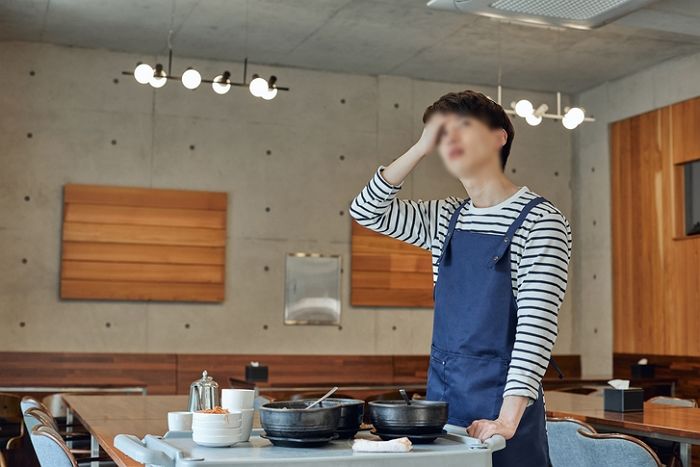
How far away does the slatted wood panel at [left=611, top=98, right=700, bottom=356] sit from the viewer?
9539mm

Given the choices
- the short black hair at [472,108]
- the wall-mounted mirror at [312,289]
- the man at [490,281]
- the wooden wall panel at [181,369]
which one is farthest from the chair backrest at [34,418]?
the wall-mounted mirror at [312,289]

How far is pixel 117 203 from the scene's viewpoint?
9.57 m

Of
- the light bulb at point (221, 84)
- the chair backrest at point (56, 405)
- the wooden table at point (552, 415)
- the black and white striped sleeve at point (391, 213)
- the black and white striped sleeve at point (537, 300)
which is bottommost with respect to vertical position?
the chair backrest at point (56, 405)

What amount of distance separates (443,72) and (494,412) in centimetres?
872

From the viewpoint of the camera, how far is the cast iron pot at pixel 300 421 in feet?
6.06

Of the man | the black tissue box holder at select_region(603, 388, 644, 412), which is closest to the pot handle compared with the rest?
the man

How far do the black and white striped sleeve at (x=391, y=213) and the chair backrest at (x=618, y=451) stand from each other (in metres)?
1.99

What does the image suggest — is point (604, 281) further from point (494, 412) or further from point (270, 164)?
point (494, 412)

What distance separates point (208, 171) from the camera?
32.6 feet

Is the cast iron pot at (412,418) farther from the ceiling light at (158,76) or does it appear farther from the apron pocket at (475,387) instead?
the ceiling light at (158,76)

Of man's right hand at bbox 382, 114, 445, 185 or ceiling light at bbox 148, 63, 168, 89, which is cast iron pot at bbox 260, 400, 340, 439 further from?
ceiling light at bbox 148, 63, 168, 89

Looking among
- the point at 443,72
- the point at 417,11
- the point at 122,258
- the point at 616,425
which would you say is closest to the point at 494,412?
the point at 616,425

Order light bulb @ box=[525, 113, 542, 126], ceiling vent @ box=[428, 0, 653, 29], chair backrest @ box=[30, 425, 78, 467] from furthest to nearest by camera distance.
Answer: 1. light bulb @ box=[525, 113, 542, 126]
2. ceiling vent @ box=[428, 0, 653, 29]
3. chair backrest @ box=[30, 425, 78, 467]

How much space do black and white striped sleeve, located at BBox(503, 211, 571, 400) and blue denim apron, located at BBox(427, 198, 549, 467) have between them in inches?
2.0
